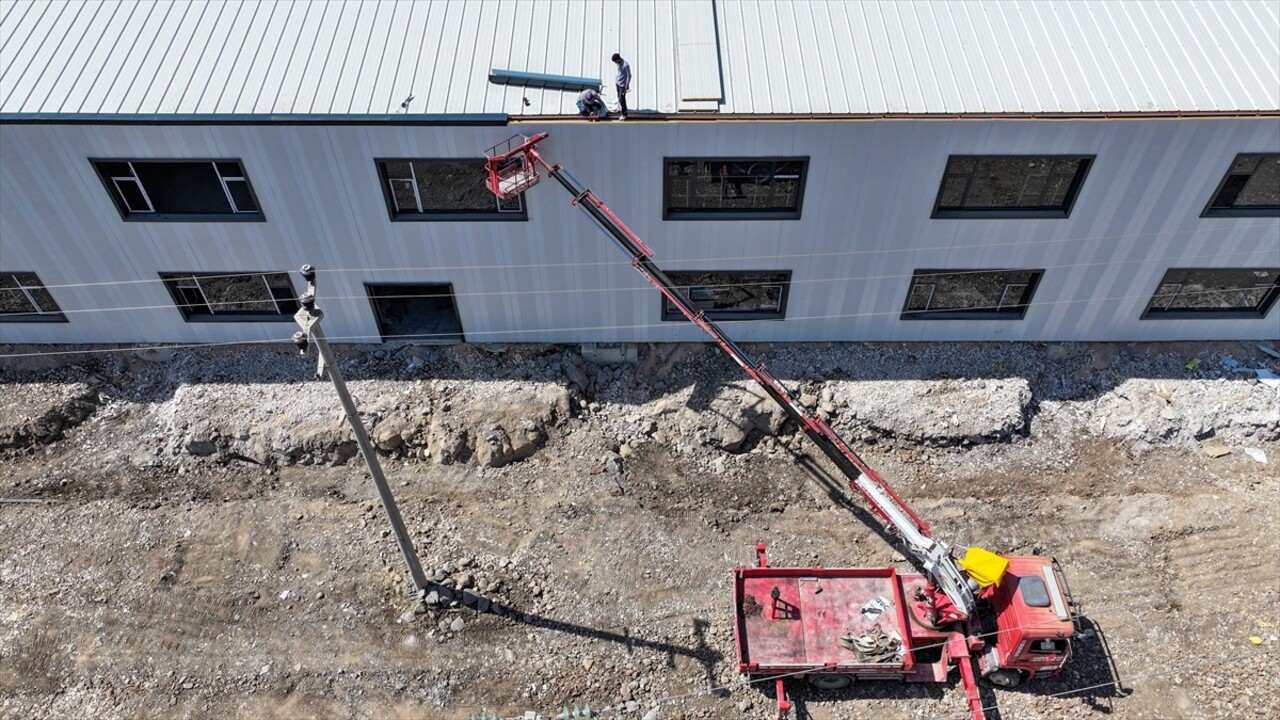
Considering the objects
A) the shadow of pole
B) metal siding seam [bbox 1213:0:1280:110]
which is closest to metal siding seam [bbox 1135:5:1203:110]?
metal siding seam [bbox 1213:0:1280:110]

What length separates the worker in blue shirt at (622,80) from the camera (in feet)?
60.7

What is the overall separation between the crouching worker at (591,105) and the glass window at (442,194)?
3.02 m

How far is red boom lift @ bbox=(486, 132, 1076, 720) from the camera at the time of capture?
54.6ft

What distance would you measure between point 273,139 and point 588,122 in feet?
25.7

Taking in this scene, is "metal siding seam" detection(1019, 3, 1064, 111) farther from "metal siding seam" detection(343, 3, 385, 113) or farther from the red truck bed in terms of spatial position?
"metal siding seam" detection(343, 3, 385, 113)

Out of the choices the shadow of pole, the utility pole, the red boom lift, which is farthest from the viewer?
the shadow of pole

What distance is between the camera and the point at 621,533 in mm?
20391

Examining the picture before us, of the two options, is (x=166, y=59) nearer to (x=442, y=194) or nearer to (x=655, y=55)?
(x=442, y=194)

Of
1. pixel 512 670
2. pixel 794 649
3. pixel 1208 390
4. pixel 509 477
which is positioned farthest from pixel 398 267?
pixel 1208 390

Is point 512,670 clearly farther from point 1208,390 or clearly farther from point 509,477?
point 1208,390

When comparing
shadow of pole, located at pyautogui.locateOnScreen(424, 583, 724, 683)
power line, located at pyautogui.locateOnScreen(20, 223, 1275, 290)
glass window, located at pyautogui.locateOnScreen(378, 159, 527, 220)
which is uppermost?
glass window, located at pyautogui.locateOnScreen(378, 159, 527, 220)

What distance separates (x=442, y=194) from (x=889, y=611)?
50.2ft

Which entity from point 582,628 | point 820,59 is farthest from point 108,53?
point 582,628

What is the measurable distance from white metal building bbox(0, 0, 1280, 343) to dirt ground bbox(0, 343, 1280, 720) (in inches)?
71.0
